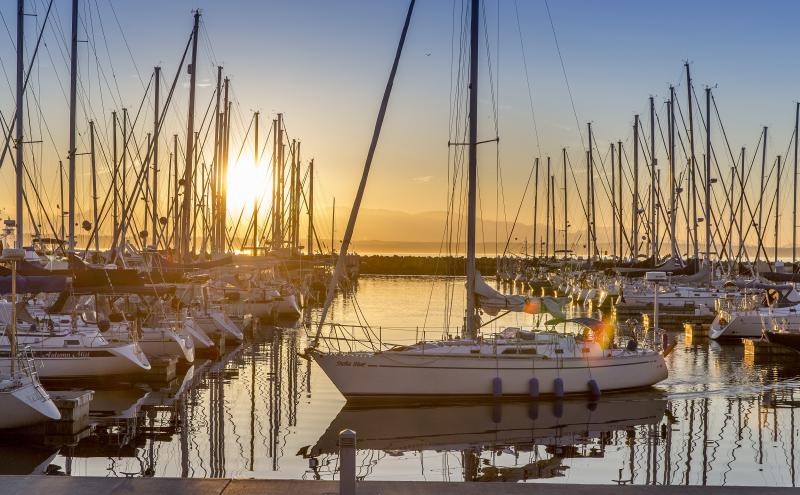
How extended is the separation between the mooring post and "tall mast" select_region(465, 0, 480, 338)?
16781mm

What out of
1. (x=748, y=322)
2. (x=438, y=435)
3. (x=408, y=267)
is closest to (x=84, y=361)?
(x=438, y=435)

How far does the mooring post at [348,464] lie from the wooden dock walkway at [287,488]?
78 cm

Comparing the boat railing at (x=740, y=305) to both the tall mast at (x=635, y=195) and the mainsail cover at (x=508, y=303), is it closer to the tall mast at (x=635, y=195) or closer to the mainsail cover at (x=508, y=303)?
the mainsail cover at (x=508, y=303)

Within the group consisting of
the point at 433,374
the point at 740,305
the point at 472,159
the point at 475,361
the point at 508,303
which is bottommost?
the point at 433,374

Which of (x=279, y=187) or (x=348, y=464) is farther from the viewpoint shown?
(x=279, y=187)

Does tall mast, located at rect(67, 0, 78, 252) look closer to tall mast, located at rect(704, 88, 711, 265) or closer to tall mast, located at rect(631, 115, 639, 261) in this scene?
tall mast, located at rect(704, 88, 711, 265)

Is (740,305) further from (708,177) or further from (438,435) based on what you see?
(438,435)

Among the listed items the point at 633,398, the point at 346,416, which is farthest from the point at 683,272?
the point at 346,416

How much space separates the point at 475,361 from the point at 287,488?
579 inches

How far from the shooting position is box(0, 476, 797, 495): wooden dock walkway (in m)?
12.4

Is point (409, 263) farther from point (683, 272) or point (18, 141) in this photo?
point (18, 141)

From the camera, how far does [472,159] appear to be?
1137 inches

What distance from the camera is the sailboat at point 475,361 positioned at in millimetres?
26719

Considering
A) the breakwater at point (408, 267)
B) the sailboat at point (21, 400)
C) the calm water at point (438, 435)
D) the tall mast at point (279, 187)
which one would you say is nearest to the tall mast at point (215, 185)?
the tall mast at point (279, 187)
